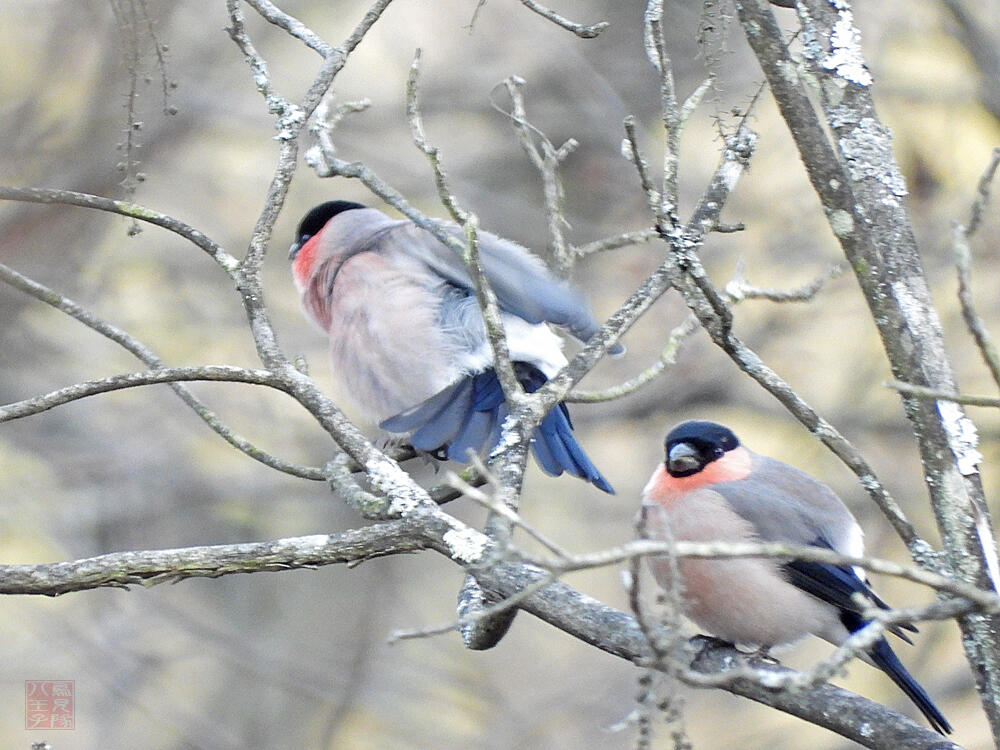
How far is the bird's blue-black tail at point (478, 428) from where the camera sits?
308 cm

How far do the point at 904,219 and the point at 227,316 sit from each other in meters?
3.73

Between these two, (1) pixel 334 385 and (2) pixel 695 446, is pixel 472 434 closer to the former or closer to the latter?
(2) pixel 695 446

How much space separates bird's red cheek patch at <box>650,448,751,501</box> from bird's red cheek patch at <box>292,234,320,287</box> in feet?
4.61

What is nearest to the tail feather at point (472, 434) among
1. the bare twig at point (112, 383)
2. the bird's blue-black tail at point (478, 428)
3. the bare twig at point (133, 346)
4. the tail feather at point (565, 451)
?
the bird's blue-black tail at point (478, 428)

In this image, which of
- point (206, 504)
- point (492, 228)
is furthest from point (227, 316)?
point (492, 228)

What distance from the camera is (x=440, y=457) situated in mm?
3557

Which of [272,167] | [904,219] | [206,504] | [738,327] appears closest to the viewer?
[904,219]

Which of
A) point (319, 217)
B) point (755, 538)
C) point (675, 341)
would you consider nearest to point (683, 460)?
point (755, 538)

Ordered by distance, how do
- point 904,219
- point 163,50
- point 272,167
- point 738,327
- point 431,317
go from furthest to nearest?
point 272,167 < point 738,327 < point 431,317 < point 163,50 < point 904,219

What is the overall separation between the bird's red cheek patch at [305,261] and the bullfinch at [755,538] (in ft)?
4.55

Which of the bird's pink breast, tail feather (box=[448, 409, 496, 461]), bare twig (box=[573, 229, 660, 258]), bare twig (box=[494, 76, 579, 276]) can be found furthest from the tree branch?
the bird's pink breast

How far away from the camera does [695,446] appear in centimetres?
293

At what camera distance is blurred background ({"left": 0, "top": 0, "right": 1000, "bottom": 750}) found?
4.61 metres

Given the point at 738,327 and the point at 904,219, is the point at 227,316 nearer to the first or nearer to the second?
the point at 738,327
